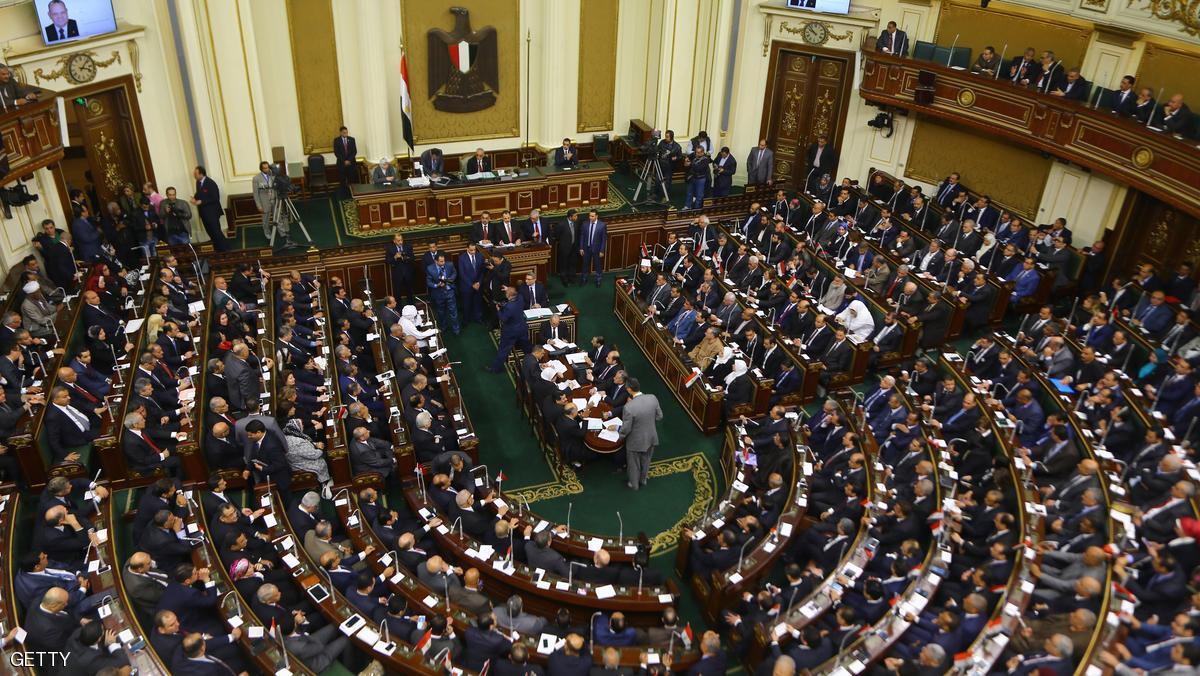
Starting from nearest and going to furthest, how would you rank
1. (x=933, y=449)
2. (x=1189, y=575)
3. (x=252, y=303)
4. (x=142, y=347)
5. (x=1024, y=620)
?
1. (x=1024, y=620)
2. (x=1189, y=575)
3. (x=933, y=449)
4. (x=142, y=347)
5. (x=252, y=303)

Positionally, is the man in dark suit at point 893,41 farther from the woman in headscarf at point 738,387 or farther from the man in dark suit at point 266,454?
the man in dark suit at point 266,454

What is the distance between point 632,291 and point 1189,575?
29.8 feet

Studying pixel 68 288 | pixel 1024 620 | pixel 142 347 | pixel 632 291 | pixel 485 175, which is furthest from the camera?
pixel 485 175

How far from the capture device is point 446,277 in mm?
14883

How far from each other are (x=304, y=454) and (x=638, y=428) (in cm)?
421

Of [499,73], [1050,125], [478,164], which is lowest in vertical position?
[478,164]

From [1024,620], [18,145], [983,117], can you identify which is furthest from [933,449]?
[18,145]

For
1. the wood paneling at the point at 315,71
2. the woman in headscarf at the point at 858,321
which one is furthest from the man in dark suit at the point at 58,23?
the woman in headscarf at the point at 858,321

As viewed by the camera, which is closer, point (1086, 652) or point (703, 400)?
point (1086, 652)

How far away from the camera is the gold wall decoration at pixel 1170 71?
44.8ft

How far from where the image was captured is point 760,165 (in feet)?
60.8

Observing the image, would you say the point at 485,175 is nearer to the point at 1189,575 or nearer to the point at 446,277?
the point at 446,277

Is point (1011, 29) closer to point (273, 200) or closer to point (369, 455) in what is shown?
point (369, 455)

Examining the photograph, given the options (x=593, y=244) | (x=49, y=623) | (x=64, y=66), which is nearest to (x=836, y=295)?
(x=593, y=244)
